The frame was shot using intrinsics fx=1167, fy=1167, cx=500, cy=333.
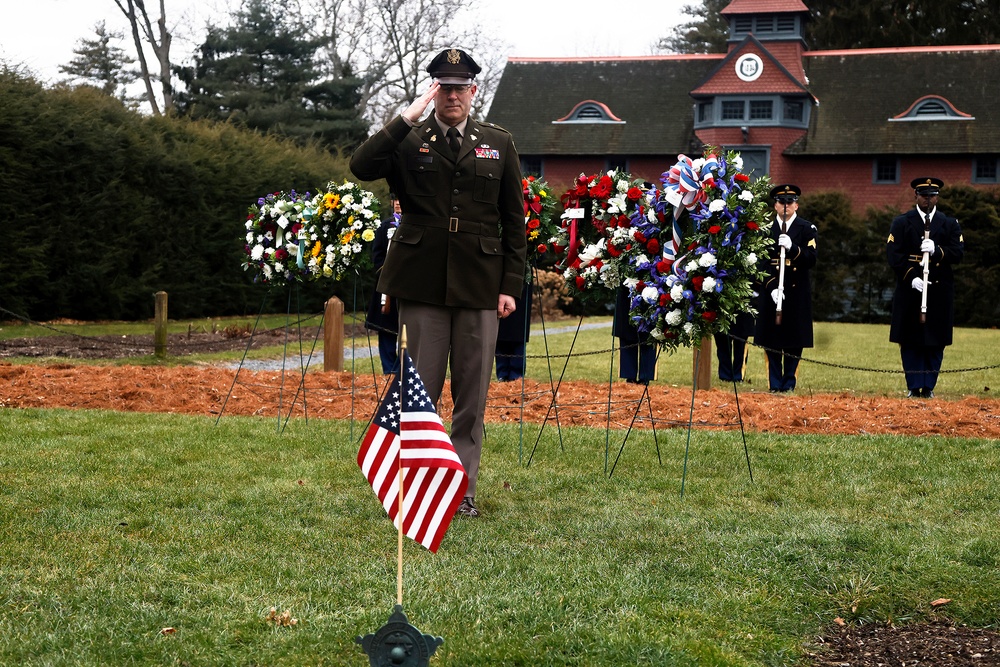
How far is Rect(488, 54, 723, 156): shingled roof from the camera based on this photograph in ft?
140

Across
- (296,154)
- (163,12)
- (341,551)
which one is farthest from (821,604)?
(163,12)

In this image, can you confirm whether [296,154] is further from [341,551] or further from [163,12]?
[341,551]

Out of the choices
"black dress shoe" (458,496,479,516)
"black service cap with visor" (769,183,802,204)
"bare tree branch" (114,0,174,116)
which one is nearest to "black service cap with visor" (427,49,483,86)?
"black dress shoe" (458,496,479,516)

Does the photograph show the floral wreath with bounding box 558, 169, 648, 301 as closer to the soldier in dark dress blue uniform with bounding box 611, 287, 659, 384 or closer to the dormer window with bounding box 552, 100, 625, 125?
the soldier in dark dress blue uniform with bounding box 611, 287, 659, 384

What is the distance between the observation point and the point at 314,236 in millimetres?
10789

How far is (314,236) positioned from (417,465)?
6.42m

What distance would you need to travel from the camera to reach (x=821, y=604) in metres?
5.11

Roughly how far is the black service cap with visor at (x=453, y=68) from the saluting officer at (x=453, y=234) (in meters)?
0.02

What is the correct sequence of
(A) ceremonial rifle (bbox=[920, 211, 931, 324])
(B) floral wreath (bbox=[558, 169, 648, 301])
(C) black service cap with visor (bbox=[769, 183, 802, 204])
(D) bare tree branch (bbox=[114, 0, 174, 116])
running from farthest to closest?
(D) bare tree branch (bbox=[114, 0, 174, 116]), (C) black service cap with visor (bbox=[769, 183, 802, 204]), (A) ceremonial rifle (bbox=[920, 211, 931, 324]), (B) floral wreath (bbox=[558, 169, 648, 301])

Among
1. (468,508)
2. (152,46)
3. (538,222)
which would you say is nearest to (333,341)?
(538,222)

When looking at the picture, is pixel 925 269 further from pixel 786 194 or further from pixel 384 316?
pixel 384 316

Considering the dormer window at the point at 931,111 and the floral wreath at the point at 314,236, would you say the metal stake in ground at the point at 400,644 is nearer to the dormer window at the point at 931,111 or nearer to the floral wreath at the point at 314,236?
the floral wreath at the point at 314,236

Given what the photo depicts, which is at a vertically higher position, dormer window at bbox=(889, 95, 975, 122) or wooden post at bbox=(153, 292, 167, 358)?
dormer window at bbox=(889, 95, 975, 122)

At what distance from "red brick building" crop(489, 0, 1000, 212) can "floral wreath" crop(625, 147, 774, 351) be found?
32.5m
